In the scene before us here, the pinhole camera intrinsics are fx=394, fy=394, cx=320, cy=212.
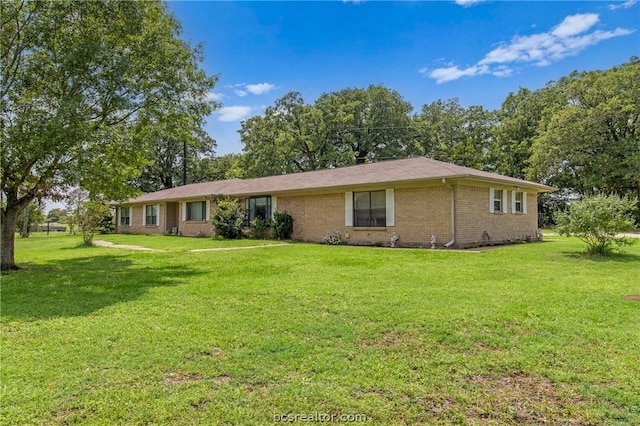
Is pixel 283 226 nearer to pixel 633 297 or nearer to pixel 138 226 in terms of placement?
pixel 633 297

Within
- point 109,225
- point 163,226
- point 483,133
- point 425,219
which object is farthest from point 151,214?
point 483,133

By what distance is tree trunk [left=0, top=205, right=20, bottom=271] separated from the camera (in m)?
9.63

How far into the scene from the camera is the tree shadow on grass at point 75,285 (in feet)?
18.3

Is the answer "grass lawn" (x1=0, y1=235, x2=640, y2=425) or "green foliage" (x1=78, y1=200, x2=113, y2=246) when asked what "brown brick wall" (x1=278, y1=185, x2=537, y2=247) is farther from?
"green foliage" (x1=78, y1=200, x2=113, y2=246)

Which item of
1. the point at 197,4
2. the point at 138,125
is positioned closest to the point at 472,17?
the point at 197,4

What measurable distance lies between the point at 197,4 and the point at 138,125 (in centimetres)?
439

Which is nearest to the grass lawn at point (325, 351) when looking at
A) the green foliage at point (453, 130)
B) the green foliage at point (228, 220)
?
Result: the green foliage at point (228, 220)

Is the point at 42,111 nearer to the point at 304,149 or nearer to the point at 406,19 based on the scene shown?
the point at 406,19

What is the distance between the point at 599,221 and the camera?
10805 millimetres

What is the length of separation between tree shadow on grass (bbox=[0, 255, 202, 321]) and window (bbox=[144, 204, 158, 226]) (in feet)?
55.6

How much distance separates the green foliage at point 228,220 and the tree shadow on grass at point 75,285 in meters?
8.81

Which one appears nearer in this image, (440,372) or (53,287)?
(440,372)

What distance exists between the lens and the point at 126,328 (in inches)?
181

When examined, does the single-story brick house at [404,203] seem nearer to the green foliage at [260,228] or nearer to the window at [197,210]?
the green foliage at [260,228]
